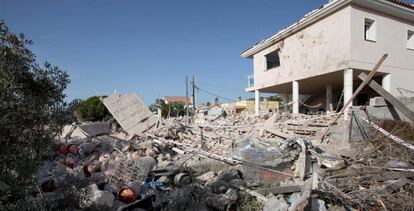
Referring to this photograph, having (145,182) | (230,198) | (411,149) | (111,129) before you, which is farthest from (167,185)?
(111,129)

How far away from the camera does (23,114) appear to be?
97.4 inches

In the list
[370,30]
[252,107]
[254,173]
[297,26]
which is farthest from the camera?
[252,107]

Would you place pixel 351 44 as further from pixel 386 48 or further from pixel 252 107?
pixel 252 107

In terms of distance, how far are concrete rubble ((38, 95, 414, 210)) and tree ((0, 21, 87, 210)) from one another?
1768 mm

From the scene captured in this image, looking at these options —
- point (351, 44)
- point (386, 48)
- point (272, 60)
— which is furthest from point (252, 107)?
point (351, 44)

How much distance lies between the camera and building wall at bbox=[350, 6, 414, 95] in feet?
36.8

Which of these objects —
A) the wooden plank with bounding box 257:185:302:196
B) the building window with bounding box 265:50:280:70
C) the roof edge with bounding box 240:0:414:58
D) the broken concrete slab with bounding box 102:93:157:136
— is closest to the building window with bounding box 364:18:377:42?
the roof edge with bounding box 240:0:414:58

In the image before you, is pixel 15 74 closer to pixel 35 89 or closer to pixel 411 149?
pixel 35 89

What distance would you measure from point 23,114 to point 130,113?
438 inches

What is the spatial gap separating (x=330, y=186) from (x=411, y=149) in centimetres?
294

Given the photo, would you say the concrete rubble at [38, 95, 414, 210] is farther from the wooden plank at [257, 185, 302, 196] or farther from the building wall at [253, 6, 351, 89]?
the building wall at [253, 6, 351, 89]

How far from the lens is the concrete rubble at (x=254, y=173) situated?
16.3ft

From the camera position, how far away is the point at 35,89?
2.60 meters

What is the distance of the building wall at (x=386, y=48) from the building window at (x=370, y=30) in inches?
5.7
